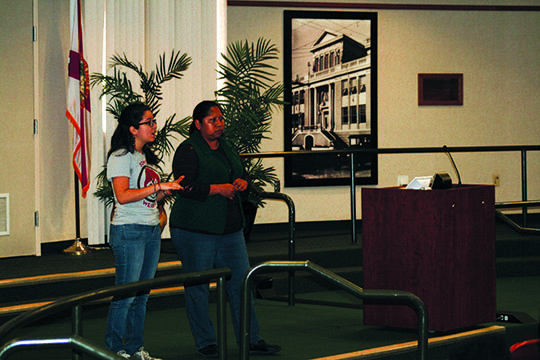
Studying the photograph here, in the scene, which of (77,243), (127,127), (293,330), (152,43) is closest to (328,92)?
(152,43)

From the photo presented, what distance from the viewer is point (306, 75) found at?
298 inches

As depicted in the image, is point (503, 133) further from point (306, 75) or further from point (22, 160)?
point (22, 160)

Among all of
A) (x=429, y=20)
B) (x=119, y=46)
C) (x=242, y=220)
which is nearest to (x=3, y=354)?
(x=242, y=220)

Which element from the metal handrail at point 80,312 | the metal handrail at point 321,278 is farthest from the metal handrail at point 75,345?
the metal handrail at point 321,278

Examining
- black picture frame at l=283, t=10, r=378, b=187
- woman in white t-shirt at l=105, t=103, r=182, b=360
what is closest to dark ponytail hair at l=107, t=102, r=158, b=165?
woman in white t-shirt at l=105, t=103, r=182, b=360

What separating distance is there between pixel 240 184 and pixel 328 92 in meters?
4.02

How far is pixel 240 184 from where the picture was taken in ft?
12.5

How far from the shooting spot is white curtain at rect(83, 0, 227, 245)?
6371 millimetres

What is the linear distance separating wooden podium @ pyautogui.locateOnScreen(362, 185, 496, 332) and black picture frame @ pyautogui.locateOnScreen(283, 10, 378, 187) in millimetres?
3201

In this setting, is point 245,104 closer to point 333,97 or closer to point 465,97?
point 333,97

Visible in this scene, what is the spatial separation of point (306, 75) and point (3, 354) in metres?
6.01

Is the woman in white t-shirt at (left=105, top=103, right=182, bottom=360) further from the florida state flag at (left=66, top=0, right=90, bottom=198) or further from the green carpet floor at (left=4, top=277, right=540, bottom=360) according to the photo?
the florida state flag at (left=66, top=0, right=90, bottom=198)

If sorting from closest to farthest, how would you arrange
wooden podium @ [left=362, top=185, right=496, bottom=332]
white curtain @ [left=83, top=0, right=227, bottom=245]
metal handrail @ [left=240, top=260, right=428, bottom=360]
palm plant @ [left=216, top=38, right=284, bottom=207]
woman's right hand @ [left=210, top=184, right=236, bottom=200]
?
1. metal handrail @ [left=240, top=260, right=428, bottom=360]
2. woman's right hand @ [left=210, top=184, right=236, bottom=200]
3. wooden podium @ [left=362, top=185, right=496, bottom=332]
4. palm plant @ [left=216, top=38, right=284, bottom=207]
5. white curtain @ [left=83, top=0, right=227, bottom=245]

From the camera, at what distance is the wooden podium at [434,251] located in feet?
13.8
